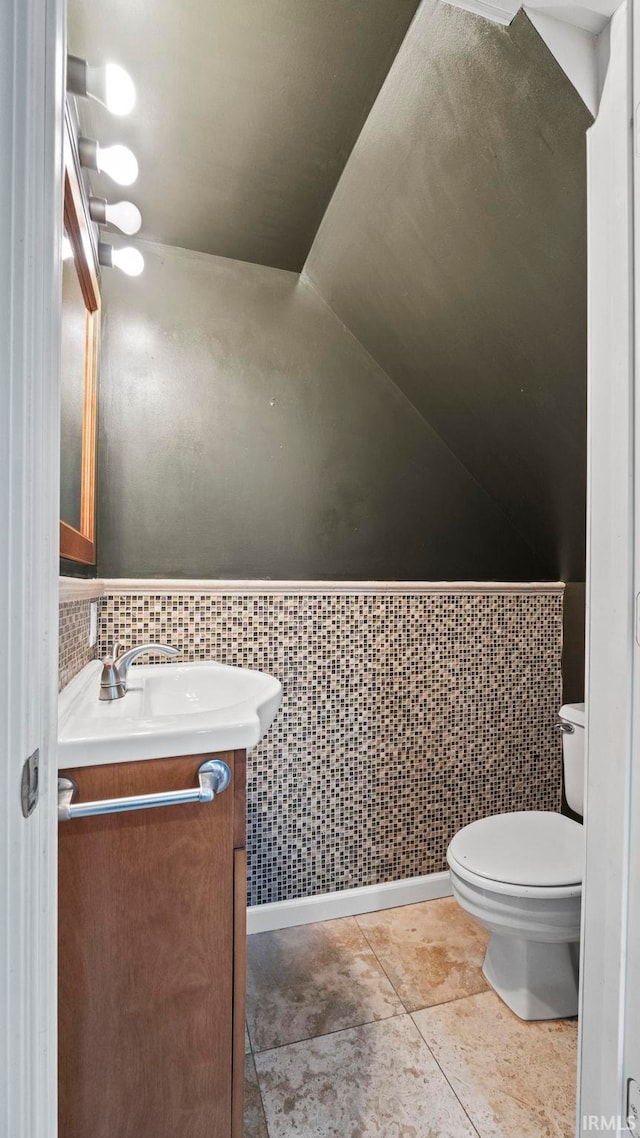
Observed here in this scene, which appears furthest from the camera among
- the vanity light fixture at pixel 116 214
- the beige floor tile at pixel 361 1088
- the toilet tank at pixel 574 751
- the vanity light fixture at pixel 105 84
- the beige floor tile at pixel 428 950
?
the toilet tank at pixel 574 751

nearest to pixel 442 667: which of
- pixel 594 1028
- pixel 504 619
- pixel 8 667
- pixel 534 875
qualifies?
pixel 504 619

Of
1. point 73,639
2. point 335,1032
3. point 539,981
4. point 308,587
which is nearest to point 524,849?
point 539,981

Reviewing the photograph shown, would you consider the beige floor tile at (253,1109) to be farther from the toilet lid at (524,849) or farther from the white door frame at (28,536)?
the white door frame at (28,536)

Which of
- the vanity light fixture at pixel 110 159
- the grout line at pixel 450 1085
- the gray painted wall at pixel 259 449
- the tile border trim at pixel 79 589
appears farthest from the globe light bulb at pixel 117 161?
the grout line at pixel 450 1085

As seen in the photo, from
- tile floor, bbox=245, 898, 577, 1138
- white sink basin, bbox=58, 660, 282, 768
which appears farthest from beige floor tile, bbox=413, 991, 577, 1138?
white sink basin, bbox=58, 660, 282, 768

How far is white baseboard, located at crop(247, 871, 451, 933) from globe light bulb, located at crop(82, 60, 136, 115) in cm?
237

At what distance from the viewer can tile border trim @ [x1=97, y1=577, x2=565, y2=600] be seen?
1.70m

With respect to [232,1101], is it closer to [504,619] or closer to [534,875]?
[534,875]

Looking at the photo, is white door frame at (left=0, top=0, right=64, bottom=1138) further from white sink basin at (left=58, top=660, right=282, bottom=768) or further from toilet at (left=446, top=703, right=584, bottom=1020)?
toilet at (left=446, top=703, right=584, bottom=1020)

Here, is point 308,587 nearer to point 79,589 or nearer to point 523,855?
point 79,589

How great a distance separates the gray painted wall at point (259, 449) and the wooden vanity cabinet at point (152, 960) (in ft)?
3.38

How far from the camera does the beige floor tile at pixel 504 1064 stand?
1.16 meters

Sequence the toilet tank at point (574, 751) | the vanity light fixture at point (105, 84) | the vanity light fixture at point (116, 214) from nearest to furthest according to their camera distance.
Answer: the vanity light fixture at point (105, 84) → the vanity light fixture at point (116, 214) → the toilet tank at point (574, 751)

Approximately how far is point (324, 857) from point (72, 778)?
1.36m
